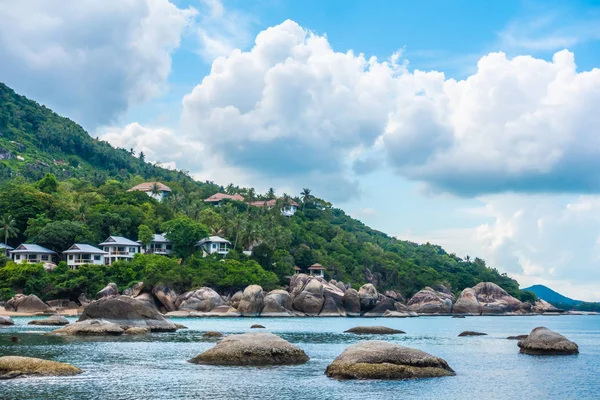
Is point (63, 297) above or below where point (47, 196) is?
below

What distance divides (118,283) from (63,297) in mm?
9119

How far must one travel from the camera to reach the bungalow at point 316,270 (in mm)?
144000

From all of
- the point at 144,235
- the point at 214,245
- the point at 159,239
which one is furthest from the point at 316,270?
the point at 144,235

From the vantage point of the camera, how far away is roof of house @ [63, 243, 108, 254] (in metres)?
116

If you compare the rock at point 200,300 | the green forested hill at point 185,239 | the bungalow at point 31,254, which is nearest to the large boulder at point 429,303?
the green forested hill at point 185,239

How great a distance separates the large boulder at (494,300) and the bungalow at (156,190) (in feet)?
286

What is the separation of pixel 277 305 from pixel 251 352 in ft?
250

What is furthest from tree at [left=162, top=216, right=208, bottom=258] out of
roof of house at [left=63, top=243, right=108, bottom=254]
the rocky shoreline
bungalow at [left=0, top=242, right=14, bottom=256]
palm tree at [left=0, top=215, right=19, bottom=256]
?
bungalow at [left=0, top=242, right=14, bottom=256]

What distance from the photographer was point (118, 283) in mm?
109312

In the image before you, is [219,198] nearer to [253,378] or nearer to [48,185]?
[48,185]

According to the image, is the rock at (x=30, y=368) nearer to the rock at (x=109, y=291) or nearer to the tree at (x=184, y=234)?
the rock at (x=109, y=291)

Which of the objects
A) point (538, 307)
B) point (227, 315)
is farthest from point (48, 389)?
point (538, 307)

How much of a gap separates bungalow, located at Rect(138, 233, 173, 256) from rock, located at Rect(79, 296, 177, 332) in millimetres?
74166

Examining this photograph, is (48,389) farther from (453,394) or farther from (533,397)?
(533,397)
